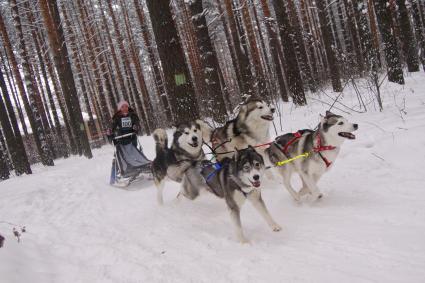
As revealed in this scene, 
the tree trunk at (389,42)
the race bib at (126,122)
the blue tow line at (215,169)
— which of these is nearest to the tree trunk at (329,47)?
the tree trunk at (389,42)

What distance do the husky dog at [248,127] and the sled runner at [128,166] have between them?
5.80 ft

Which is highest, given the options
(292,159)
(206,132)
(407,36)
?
(407,36)

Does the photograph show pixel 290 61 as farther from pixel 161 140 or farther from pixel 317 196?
pixel 317 196

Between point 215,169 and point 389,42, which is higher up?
point 389,42

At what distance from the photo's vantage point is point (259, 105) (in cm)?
552

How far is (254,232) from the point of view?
12.9 feet

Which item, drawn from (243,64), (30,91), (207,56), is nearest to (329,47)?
(243,64)

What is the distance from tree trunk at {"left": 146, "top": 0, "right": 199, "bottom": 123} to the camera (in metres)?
6.47

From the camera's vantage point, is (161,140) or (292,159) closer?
(292,159)

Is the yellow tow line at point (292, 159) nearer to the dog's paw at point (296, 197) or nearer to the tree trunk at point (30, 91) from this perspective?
the dog's paw at point (296, 197)

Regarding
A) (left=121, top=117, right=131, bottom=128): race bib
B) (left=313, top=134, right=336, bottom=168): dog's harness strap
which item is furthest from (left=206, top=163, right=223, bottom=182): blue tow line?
(left=121, top=117, right=131, bottom=128): race bib

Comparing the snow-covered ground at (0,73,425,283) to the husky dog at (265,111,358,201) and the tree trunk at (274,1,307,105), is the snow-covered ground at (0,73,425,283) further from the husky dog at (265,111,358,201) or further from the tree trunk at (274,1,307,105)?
the tree trunk at (274,1,307,105)

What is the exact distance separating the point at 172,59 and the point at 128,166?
2246mm

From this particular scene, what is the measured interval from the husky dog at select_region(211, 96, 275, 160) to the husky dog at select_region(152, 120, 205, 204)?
47 centimetres
